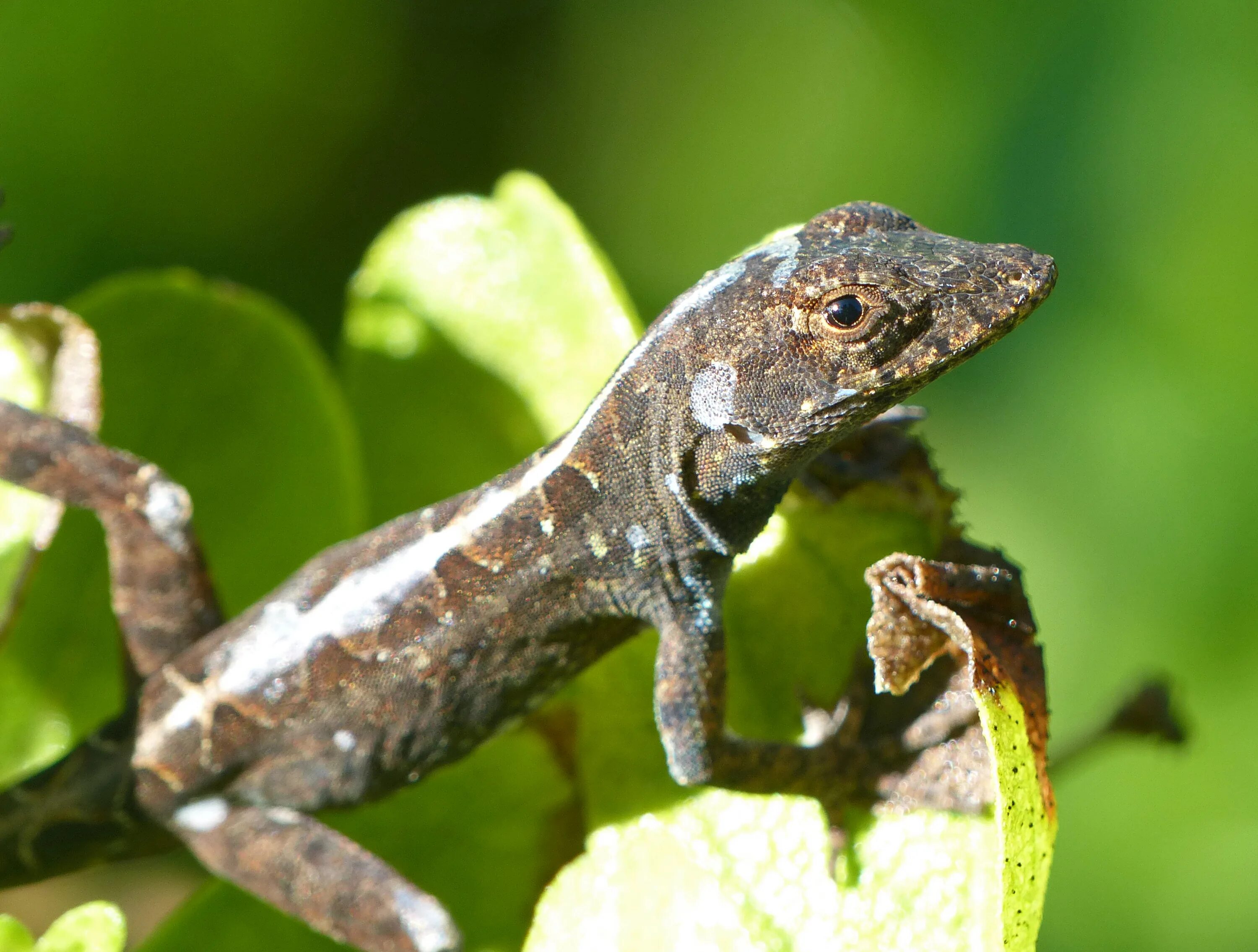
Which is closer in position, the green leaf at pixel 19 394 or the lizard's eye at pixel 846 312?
the lizard's eye at pixel 846 312

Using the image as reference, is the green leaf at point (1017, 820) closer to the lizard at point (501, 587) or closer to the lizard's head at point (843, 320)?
the lizard at point (501, 587)

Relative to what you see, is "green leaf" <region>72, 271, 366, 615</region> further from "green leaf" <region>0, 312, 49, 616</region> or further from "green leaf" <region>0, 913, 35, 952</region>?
"green leaf" <region>0, 913, 35, 952</region>

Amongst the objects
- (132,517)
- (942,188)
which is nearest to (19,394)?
(132,517)

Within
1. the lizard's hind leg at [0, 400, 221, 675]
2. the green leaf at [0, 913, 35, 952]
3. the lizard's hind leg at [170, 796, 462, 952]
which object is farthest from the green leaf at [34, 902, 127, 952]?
the lizard's hind leg at [0, 400, 221, 675]

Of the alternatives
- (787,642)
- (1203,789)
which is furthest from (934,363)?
(1203,789)

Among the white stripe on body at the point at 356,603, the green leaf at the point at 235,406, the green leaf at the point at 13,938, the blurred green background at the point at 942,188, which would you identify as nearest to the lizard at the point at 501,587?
the white stripe on body at the point at 356,603

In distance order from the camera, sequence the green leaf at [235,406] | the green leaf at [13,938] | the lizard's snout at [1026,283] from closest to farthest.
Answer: the green leaf at [13,938], the lizard's snout at [1026,283], the green leaf at [235,406]

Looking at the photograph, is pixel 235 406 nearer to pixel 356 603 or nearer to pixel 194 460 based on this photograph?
pixel 194 460
